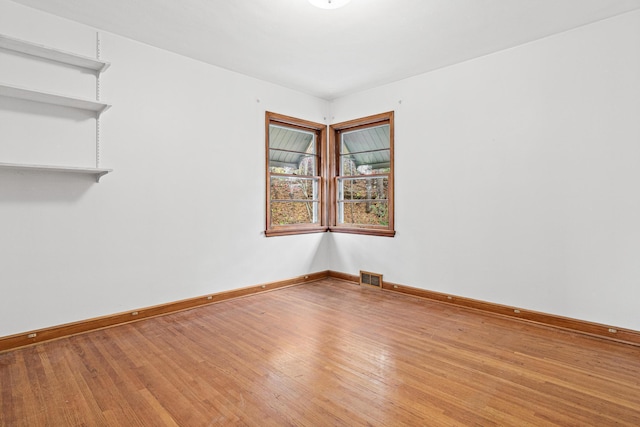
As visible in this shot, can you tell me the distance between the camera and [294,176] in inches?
193

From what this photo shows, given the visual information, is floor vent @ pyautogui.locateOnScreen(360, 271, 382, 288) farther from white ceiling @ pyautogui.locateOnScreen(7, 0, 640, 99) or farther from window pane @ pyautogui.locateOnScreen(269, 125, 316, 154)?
white ceiling @ pyautogui.locateOnScreen(7, 0, 640, 99)

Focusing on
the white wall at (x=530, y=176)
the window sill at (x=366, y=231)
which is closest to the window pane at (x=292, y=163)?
the window sill at (x=366, y=231)

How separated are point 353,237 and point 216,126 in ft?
7.77

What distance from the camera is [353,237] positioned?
4.96 m

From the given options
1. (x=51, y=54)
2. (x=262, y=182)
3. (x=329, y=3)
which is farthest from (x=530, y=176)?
(x=51, y=54)

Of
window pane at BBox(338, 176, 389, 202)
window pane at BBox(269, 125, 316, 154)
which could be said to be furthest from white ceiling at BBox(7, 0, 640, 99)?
window pane at BBox(338, 176, 389, 202)

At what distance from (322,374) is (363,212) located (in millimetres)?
2940

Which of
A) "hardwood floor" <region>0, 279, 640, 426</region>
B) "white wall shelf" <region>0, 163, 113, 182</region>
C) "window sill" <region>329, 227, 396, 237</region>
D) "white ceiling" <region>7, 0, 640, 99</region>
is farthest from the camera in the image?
"window sill" <region>329, 227, 396, 237</region>

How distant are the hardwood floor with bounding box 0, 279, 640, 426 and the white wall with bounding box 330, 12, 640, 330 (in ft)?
1.71

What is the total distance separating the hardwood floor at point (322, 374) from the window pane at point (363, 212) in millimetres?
1614

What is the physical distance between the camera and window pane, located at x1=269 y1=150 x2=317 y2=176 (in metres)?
4.73

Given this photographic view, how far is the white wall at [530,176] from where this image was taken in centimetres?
288

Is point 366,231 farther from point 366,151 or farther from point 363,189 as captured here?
point 366,151

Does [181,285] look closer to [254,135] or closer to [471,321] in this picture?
[254,135]
